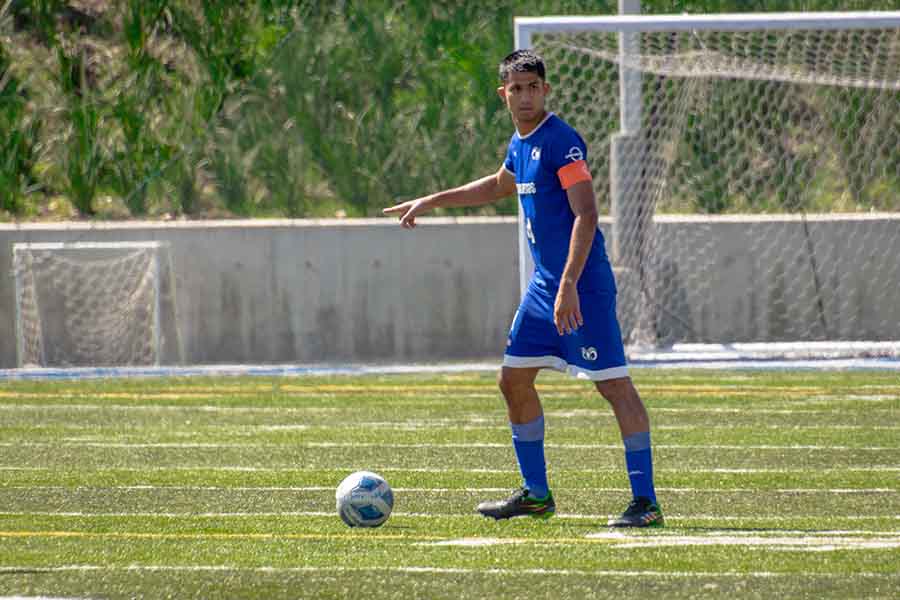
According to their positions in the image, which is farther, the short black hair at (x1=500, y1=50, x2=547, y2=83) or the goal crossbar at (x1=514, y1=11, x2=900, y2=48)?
the goal crossbar at (x1=514, y1=11, x2=900, y2=48)

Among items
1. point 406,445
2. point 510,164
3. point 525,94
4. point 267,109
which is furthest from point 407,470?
point 267,109

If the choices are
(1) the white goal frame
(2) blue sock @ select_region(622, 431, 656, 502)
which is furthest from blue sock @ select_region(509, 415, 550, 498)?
(1) the white goal frame

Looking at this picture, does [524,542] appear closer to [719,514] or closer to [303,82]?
[719,514]

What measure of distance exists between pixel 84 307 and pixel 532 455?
1078cm

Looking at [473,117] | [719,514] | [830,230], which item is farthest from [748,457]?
[473,117]

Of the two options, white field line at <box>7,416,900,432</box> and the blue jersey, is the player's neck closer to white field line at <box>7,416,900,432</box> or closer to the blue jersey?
the blue jersey

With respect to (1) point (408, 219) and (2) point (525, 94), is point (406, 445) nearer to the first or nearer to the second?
(1) point (408, 219)

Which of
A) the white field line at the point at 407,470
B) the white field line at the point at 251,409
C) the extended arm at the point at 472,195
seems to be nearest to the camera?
the extended arm at the point at 472,195

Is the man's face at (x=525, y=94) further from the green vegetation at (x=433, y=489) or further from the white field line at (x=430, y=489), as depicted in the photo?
the white field line at (x=430, y=489)

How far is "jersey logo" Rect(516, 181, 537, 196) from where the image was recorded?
7.86 m

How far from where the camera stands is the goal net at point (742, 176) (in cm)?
1788

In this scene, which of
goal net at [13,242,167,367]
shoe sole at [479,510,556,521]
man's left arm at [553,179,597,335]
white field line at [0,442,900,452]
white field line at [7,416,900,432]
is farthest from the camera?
goal net at [13,242,167,367]

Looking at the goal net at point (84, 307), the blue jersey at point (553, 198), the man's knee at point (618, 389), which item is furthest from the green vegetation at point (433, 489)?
the goal net at point (84, 307)

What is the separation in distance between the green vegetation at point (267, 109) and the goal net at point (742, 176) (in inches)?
102
